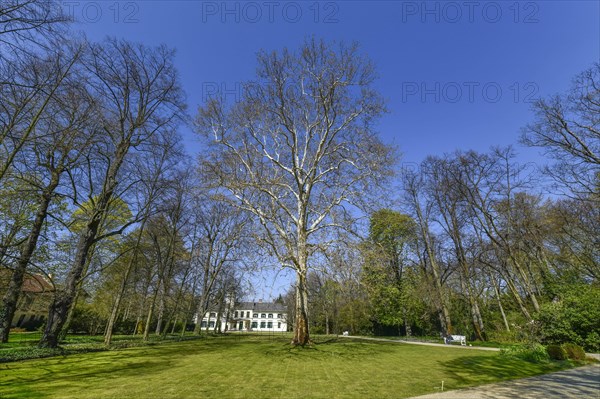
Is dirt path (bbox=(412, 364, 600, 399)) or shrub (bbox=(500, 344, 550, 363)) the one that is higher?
shrub (bbox=(500, 344, 550, 363))

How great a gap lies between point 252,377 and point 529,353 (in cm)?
1245

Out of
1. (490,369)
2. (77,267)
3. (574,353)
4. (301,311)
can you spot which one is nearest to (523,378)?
(490,369)

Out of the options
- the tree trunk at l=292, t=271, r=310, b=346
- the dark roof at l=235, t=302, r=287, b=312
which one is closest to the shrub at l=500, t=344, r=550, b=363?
the tree trunk at l=292, t=271, r=310, b=346

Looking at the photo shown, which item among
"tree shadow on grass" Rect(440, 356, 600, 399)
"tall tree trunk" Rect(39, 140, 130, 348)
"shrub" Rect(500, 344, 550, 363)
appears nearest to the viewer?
"tree shadow on grass" Rect(440, 356, 600, 399)

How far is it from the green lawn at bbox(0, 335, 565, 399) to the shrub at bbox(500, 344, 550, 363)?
3.02ft

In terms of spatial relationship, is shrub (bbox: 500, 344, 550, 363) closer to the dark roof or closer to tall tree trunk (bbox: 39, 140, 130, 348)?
tall tree trunk (bbox: 39, 140, 130, 348)

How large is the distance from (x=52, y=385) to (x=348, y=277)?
10.4 m

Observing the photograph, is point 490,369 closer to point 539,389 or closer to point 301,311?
point 539,389

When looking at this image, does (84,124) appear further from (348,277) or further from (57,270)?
(57,270)

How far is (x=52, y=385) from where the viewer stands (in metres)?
6.70

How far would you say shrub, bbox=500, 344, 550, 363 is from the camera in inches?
472

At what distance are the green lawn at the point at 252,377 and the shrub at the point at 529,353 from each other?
3.02 feet

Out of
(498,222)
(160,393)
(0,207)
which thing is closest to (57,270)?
(0,207)

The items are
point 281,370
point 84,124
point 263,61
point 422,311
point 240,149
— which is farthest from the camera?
point 422,311
